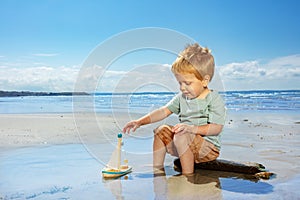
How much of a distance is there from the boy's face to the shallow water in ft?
2.69

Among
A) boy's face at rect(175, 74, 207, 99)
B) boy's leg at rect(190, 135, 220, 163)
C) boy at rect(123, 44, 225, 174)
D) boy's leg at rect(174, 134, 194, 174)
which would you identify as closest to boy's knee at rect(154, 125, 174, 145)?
boy at rect(123, 44, 225, 174)

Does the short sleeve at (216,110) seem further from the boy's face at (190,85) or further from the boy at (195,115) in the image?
the boy's face at (190,85)

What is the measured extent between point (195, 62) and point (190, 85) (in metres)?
0.23

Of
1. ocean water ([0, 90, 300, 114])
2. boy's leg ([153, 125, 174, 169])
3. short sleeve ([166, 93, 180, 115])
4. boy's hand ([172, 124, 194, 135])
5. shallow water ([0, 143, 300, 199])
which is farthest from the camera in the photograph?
ocean water ([0, 90, 300, 114])

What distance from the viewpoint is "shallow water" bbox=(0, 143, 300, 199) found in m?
Result: 2.72

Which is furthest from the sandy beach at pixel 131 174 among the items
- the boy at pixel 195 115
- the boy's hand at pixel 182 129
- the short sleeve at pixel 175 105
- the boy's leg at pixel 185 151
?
the short sleeve at pixel 175 105

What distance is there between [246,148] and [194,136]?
1.85 m

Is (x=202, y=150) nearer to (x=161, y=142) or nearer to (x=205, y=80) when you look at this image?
(x=161, y=142)

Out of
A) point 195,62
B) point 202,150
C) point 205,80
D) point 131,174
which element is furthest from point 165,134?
point 195,62

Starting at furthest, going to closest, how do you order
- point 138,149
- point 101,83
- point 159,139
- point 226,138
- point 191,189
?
point 226,138 < point 138,149 < point 101,83 < point 159,139 < point 191,189

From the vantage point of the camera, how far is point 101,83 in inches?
152

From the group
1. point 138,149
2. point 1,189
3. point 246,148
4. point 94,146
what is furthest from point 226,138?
point 1,189

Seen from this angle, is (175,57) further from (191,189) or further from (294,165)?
(294,165)

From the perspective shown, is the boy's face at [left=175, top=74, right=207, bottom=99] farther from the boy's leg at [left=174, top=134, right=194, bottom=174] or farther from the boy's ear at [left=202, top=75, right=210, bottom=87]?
the boy's leg at [left=174, top=134, right=194, bottom=174]
